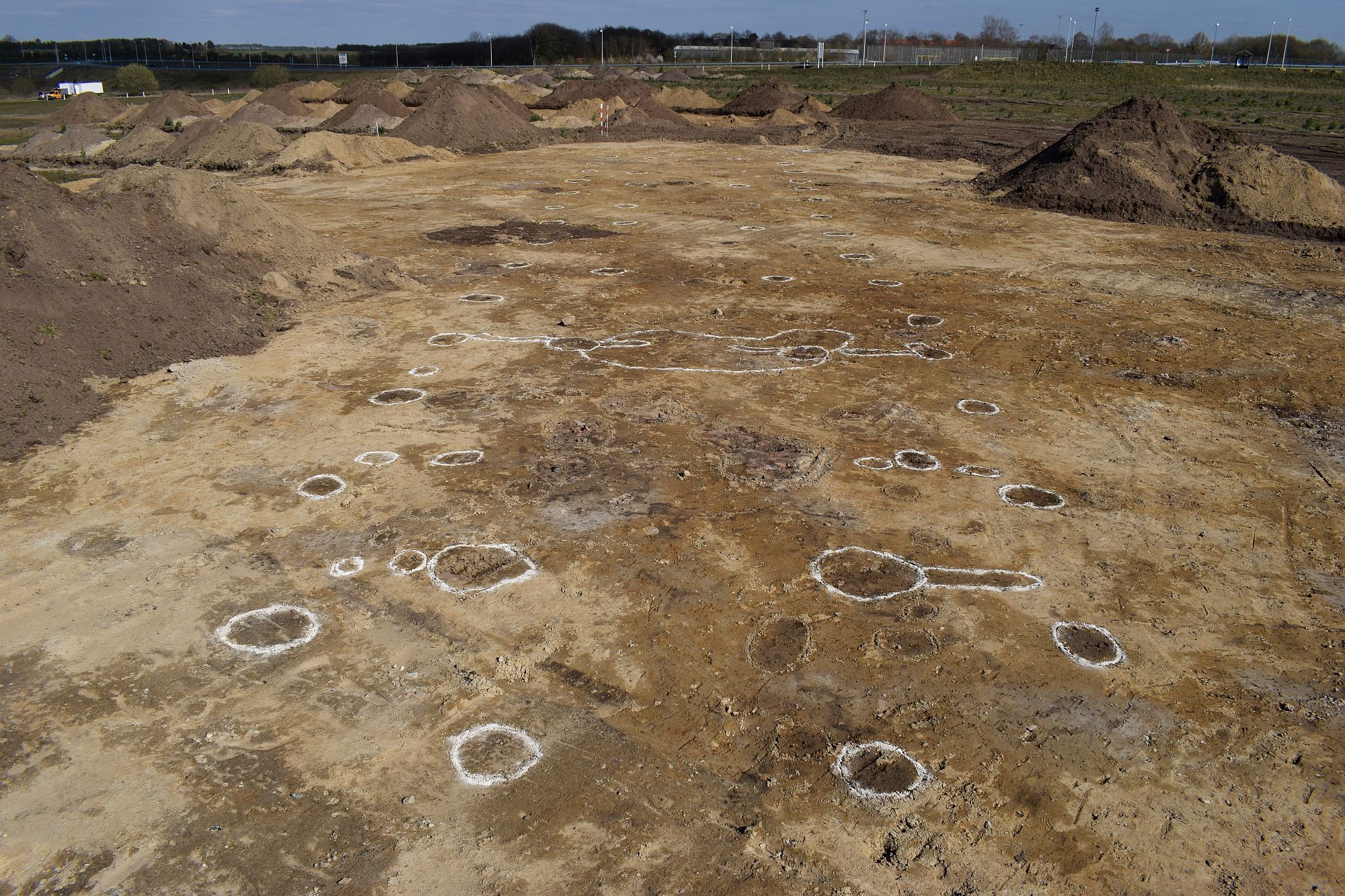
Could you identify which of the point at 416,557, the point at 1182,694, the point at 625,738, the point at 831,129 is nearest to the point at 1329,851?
the point at 1182,694

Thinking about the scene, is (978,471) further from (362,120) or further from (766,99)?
(766,99)

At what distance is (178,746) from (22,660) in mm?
1240

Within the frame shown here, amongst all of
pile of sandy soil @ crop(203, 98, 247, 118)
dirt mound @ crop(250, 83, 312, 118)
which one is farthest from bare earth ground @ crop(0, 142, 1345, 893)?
pile of sandy soil @ crop(203, 98, 247, 118)

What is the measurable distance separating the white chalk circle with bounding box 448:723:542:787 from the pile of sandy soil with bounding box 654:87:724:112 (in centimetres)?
3884

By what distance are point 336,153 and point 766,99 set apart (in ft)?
67.6

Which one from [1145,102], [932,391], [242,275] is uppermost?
[1145,102]

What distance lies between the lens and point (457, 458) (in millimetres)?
6426

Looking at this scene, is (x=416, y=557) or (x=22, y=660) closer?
(x=22, y=660)

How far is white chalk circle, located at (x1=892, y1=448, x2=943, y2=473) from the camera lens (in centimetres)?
632

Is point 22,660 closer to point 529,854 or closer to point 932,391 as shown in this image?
point 529,854

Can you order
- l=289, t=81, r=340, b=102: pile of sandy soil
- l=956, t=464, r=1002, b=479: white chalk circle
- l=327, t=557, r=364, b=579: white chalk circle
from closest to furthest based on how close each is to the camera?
l=327, t=557, r=364, b=579: white chalk circle < l=956, t=464, r=1002, b=479: white chalk circle < l=289, t=81, r=340, b=102: pile of sandy soil

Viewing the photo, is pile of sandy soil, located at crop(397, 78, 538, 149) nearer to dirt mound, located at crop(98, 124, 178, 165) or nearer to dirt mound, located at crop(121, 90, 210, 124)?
dirt mound, located at crop(98, 124, 178, 165)

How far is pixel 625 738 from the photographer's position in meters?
3.84

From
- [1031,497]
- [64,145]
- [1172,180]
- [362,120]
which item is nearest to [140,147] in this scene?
[64,145]
